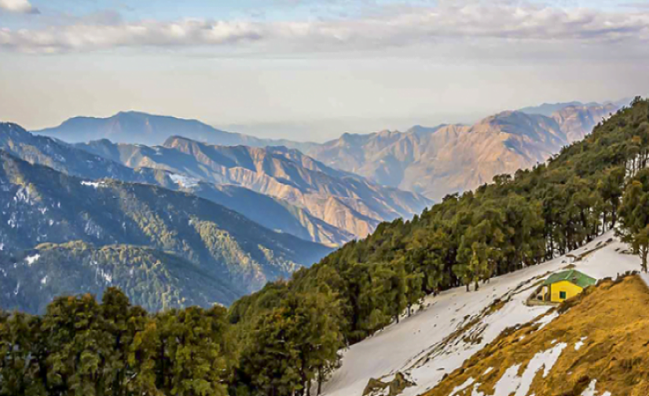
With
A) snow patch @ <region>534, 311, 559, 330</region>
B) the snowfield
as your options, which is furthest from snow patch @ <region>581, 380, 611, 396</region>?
the snowfield

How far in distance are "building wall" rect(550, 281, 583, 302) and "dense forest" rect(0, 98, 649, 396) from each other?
31.5 ft

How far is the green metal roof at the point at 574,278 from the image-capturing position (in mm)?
64375

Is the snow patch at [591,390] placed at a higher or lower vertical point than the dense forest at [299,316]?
higher

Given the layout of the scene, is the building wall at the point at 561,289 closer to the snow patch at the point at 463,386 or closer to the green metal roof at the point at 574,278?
the green metal roof at the point at 574,278

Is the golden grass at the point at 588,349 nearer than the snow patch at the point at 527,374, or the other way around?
the golden grass at the point at 588,349

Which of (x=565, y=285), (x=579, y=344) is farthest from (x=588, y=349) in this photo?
(x=565, y=285)

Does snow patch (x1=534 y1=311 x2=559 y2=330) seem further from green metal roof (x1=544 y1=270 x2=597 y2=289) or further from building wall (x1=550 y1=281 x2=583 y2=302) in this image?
green metal roof (x1=544 y1=270 x2=597 y2=289)

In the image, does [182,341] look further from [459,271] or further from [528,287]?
[459,271]

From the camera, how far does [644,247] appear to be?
6762 cm

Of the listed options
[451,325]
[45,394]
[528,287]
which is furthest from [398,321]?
[45,394]

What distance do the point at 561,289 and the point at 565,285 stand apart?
1.93 feet

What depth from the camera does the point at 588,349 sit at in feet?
113

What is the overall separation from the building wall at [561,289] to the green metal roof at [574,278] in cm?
41

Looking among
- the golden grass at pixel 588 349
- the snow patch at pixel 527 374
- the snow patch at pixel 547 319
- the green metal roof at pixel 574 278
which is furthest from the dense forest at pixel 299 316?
the snow patch at pixel 527 374
